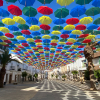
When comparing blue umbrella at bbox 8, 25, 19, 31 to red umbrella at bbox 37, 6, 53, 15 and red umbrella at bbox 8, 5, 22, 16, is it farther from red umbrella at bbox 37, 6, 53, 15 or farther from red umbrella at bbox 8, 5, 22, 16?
red umbrella at bbox 37, 6, 53, 15

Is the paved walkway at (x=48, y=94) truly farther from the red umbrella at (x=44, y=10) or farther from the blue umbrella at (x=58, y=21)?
the blue umbrella at (x=58, y=21)

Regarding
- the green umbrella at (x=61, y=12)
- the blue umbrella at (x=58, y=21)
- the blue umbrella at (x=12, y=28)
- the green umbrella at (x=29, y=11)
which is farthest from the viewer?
the blue umbrella at (x=12, y=28)

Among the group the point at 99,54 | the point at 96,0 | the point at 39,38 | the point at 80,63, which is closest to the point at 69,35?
the point at 39,38

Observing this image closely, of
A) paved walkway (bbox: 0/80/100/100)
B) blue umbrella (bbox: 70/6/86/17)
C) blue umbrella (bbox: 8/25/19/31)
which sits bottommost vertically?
paved walkway (bbox: 0/80/100/100)

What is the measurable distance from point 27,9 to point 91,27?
318 inches

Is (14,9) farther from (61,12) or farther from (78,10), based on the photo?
(78,10)

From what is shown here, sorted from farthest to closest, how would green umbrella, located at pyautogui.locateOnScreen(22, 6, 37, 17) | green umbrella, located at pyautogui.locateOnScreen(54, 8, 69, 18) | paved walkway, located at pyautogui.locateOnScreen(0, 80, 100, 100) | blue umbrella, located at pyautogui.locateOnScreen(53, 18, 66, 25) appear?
blue umbrella, located at pyautogui.locateOnScreen(53, 18, 66, 25)
green umbrella, located at pyautogui.locateOnScreen(54, 8, 69, 18)
green umbrella, located at pyautogui.locateOnScreen(22, 6, 37, 17)
paved walkway, located at pyautogui.locateOnScreen(0, 80, 100, 100)

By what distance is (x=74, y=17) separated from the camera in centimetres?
1060

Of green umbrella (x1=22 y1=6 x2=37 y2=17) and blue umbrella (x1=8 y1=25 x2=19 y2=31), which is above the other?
green umbrella (x1=22 y1=6 x2=37 y2=17)

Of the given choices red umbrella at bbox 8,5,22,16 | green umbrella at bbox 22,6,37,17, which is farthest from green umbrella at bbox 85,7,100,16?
red umbrella at bbox 8,5,22,16

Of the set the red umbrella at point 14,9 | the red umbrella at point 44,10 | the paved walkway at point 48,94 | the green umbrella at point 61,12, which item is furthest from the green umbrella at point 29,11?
the paved walkway at point 48,94

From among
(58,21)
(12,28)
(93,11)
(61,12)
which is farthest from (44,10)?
(12,28)

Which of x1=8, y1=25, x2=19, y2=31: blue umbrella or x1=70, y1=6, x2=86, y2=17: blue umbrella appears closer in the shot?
x1=70, y1=6, x2=86, y2=17: blue umbrella

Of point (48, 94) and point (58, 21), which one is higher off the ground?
point (58, 21)
